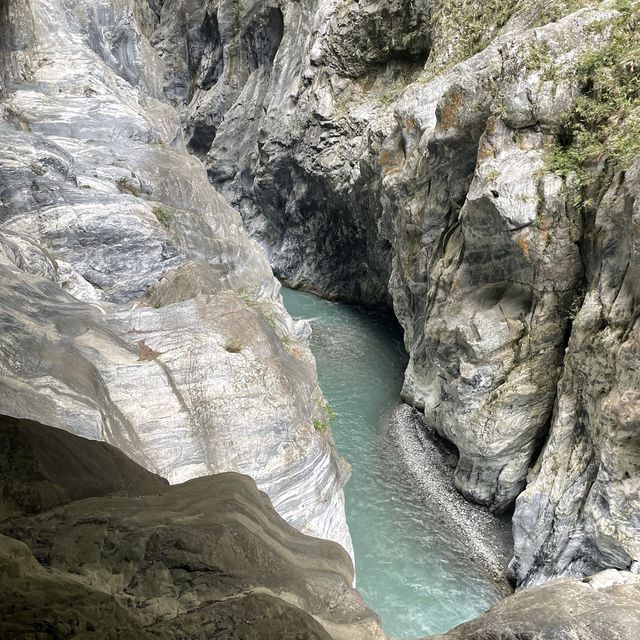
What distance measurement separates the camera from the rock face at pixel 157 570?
305cm

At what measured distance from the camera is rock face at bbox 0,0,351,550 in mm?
7434

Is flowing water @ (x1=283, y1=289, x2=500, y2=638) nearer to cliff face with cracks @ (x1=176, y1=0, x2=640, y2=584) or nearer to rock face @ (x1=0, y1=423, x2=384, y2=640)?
cliff face with cracks @ (x1=176, y1=0, x2=640, y2=584)

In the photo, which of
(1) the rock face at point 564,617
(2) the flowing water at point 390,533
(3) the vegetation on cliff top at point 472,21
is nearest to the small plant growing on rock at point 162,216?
(2) the flowing water at point 390,533

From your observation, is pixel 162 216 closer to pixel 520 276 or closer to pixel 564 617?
pixel 520 276

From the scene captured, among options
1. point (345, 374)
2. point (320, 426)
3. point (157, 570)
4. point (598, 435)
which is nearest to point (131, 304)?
point (320, 426)

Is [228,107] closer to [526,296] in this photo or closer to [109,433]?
[526,296]

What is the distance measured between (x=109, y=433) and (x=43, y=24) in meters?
16.6

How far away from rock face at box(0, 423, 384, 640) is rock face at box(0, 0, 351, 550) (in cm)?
181

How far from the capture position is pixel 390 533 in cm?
1254

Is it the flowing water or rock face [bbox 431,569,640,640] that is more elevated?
rock face [bbox 431,569,640,640]

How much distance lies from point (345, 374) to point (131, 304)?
38.1 ft

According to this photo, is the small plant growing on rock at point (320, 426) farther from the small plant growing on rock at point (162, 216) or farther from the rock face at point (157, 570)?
the small plant growing on rock at point (162, 216)

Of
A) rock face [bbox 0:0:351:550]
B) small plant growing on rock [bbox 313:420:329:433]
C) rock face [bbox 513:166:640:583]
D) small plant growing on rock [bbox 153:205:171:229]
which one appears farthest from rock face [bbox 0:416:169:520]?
small plant growing on rock [bbox 153:205:171:229]

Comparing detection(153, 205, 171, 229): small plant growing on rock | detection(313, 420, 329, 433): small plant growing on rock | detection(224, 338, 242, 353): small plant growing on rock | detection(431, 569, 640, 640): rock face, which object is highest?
detection(153, 205, 171, 229): small plant growing on rock
